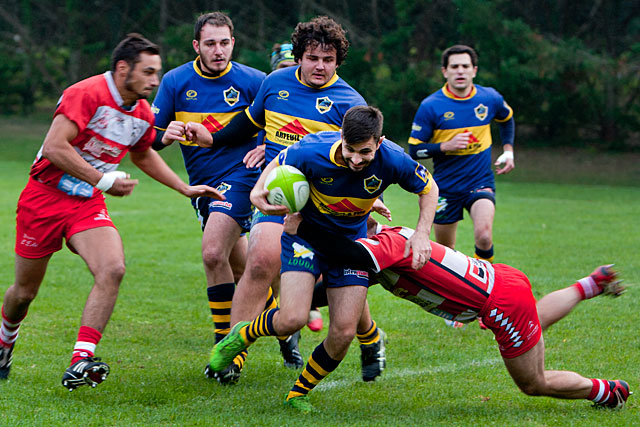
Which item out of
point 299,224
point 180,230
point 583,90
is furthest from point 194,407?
point 583,90

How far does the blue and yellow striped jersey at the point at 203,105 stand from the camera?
6.16 m

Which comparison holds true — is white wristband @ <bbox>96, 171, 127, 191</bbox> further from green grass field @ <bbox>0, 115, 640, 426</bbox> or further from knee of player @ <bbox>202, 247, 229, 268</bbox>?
green grass field @ <bbox>0, 115, 640, 426</bbox>

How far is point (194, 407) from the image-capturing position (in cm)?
479

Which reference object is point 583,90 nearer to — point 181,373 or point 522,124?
point 522,124

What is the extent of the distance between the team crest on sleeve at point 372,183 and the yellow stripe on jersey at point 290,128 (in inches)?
41.4

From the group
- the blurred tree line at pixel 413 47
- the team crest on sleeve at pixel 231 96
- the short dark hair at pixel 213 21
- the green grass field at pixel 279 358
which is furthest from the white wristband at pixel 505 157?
the blurred tree line at pixel 413 47

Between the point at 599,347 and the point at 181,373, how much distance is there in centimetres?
324

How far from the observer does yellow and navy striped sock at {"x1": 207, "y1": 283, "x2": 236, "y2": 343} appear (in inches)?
230

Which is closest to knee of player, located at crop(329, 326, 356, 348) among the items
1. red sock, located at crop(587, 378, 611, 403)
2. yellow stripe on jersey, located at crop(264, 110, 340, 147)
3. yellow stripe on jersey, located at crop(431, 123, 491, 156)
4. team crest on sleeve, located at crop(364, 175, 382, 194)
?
team crest on sleeve, located at crop(364, 175, 382, 194)

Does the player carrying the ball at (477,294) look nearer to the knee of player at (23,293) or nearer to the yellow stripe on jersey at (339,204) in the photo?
the yellow stripe on jersey at (339,204)

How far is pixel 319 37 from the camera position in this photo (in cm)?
544

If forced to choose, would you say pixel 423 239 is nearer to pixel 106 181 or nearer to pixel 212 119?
pixel 106 181

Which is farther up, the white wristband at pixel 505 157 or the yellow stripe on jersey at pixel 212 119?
the yellow stripe on jersey at pixel 212 119

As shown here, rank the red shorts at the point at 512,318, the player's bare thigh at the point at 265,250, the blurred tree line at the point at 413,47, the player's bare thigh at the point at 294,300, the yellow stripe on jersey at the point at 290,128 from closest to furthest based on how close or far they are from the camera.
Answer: the red shorts at the point at 512,318, the player's bare thigh at the point at 294,300, the player's bare thigh at the point at 265,250, the yellow stripe on jersey at the point at 290,128, the blurred tree line at the point at 413,47
